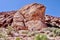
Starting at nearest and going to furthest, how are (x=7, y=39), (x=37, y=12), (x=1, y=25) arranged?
(x=7, y=39)
(x=37, y=12)
(x=1, y=25)

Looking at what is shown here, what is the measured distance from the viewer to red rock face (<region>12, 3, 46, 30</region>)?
32284 mm

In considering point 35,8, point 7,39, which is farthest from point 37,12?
point 7,39

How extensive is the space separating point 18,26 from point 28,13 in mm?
3776

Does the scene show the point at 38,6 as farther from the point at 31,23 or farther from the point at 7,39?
the point at 7,39

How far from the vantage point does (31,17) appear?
34312 mm

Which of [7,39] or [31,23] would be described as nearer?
[7,39]

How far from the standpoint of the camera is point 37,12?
113ft

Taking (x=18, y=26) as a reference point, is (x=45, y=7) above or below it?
above

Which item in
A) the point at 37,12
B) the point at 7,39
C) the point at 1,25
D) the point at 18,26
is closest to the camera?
the point at 7,39

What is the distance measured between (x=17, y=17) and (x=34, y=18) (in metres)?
3.13

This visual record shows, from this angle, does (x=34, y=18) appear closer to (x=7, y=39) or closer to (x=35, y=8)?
(x=35, y=8)

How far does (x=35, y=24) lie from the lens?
3238cm

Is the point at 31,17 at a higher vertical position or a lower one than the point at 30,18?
higher

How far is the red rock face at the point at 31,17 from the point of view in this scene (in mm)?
32284
